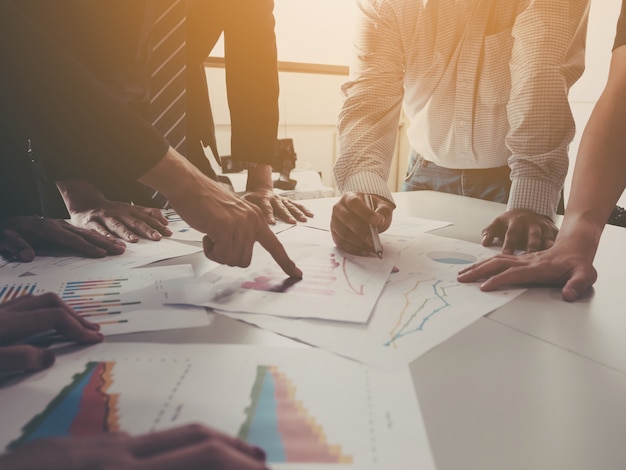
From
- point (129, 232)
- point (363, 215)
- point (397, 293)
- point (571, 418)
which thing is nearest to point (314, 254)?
point (363, 215)

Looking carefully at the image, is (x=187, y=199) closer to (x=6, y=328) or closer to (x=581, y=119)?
(x=6, y=328)

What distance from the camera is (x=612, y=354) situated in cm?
45

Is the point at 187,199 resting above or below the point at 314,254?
above

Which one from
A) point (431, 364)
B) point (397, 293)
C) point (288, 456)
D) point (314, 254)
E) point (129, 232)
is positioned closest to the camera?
point (288, 456)

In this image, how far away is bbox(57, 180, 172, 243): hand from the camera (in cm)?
91

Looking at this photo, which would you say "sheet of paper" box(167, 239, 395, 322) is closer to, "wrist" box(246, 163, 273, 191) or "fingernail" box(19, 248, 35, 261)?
"fingernail" box(19, 248, 35, 261)

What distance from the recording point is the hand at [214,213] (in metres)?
0.62

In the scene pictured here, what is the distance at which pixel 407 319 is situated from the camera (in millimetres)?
521

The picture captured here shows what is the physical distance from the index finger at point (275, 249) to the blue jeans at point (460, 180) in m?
0.89

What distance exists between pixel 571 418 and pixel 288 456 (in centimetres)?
23

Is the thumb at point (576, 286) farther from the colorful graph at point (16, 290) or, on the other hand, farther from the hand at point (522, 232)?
the colorful graph at point (16, 290)

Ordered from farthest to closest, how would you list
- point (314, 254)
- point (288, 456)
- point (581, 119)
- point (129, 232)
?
point (581, 119)
point (129, 232)
point (314, 254)
point (288, 456)

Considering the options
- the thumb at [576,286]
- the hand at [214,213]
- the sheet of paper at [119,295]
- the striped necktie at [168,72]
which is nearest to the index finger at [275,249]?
the hand at [214,213]

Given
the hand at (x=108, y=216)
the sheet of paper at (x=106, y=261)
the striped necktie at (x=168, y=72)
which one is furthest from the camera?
the striped necktie at (x=168, y=72)
